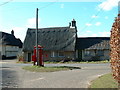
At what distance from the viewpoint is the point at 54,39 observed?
37719 millimetres

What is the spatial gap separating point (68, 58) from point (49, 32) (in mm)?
7639

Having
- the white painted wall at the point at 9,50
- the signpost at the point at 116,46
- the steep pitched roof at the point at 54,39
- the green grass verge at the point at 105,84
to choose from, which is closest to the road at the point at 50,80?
the green grass verge at the point at 105,84

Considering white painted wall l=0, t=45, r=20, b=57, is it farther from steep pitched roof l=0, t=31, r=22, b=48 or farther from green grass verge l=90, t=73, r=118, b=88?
green grass verge l=90, t=73, r=118, b=88

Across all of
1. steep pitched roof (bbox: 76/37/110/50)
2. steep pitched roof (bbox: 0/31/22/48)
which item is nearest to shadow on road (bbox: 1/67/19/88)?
steep pitched roof (bbox: 76/37/110/50)

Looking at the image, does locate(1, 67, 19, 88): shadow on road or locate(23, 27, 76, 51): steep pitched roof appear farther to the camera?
locate(23, 27, 76, 51): steep pitched roof

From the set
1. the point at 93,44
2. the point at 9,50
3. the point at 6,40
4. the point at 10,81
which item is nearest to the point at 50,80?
the point at 10,81

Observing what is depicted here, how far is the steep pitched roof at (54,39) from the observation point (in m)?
35.9

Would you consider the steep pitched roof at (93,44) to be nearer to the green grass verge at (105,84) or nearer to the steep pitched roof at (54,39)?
the steep pitched roof at (54,39)

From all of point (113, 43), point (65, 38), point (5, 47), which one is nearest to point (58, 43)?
point (65, 38)

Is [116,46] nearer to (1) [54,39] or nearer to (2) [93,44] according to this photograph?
(2) [93,44]

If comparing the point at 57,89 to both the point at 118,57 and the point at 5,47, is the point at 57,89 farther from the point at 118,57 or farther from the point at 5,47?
the point at 5,47

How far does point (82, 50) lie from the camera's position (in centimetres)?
3553

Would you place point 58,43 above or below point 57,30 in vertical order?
below

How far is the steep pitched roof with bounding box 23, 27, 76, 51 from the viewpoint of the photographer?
118 ft
